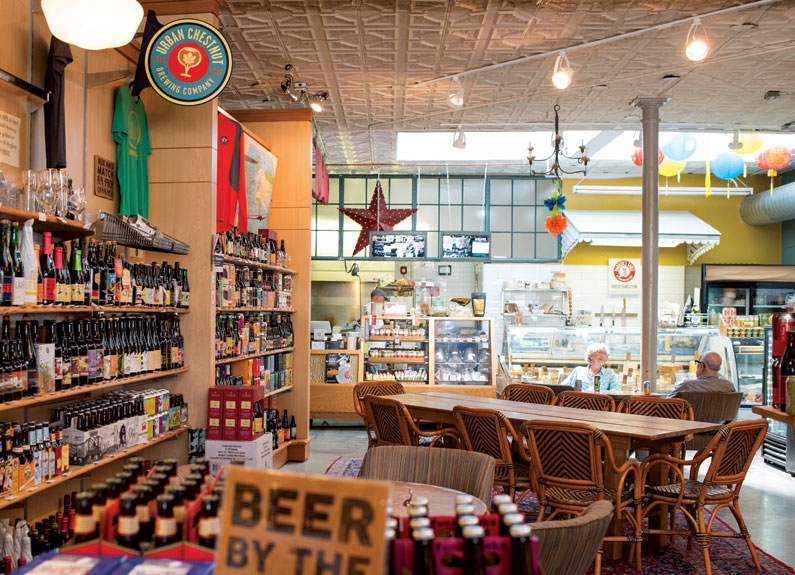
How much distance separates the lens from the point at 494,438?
482 cm

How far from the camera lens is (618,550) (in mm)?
4559

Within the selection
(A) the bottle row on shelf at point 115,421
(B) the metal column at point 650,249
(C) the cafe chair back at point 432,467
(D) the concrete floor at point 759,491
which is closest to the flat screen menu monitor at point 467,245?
(D) the concrete floor at point 759,491

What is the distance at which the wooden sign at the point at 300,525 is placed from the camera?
3.70ft

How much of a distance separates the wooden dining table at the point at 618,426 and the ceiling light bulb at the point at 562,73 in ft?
8.93

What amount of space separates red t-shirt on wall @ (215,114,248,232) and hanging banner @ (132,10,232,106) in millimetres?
1005

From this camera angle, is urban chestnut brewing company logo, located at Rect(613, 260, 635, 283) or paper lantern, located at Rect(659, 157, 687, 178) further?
urban chestnut brewing company logo, located at Rect(613, 260, 635, 283)

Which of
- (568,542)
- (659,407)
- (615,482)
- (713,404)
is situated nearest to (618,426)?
(615,482)

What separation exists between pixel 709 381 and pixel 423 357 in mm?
3770

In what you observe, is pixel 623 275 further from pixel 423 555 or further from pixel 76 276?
pixel 423 555

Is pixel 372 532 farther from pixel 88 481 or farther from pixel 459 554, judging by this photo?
pixel 88 481

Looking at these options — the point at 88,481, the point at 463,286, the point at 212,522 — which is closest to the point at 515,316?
the point at 463,286

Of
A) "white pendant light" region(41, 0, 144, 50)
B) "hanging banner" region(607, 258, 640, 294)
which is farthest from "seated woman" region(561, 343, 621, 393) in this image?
"white pendant light" region(41, 0, 144, 50)

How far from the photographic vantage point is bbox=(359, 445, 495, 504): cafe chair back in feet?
10.2

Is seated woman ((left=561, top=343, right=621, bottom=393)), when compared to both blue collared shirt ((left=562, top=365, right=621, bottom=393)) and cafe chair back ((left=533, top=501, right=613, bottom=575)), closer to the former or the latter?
blue collared shirt ((left=562, top=365, right=621, bottom=393))
